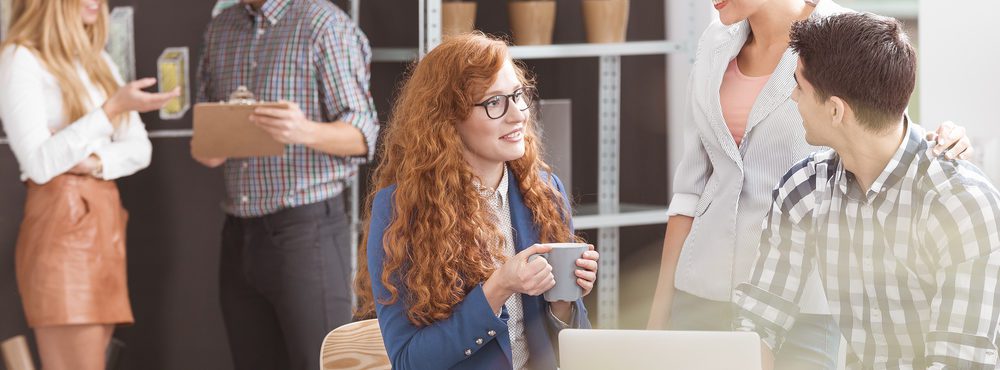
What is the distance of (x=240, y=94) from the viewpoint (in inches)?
118

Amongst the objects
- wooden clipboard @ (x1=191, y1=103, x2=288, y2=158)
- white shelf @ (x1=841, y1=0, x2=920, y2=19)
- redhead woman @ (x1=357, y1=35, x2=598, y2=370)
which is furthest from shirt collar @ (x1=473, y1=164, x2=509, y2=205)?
white shelf @ (x1=841, y1=0, x2=920, y2=19)

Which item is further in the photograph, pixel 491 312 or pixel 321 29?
pixel 321 29

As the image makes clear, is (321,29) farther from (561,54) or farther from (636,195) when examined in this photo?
(636,195)

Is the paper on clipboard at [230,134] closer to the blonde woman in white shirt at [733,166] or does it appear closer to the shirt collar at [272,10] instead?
the shirt collar at [272,10]

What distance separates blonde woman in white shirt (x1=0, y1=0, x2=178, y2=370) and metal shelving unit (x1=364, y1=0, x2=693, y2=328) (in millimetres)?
824

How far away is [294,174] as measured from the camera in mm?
3043

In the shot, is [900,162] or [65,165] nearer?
[900,162]

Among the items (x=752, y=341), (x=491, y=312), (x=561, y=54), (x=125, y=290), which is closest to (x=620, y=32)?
(x=561, y=54)

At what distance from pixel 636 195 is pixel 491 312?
81.4 inches

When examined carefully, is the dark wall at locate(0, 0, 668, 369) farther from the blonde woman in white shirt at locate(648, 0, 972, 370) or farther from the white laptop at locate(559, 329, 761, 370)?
the white laptop at locate(559, 329, 761, 370)

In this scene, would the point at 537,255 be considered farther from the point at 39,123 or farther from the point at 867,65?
the point at 39,123

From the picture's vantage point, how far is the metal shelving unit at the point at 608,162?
3.24 metres

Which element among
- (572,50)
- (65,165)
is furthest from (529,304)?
(65,165)

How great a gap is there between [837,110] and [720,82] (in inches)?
20.0
